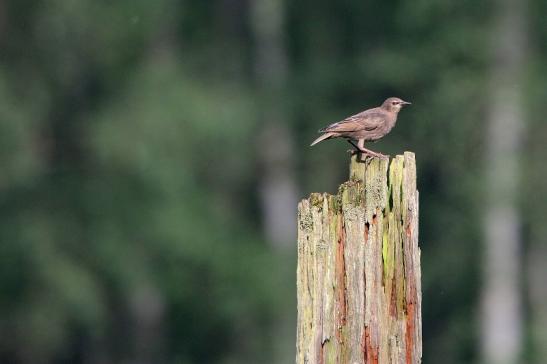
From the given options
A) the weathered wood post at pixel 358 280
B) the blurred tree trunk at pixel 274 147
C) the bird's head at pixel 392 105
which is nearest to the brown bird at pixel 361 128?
the bird's head at pixel 392 105

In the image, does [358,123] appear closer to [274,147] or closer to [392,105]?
[392,105]

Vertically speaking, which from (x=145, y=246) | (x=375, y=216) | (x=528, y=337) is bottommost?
(x=375, y=216)

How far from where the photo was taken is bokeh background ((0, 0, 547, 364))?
28.2 m

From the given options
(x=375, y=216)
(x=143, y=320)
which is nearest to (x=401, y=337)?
(x=375, y=216)

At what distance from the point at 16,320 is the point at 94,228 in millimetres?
2465

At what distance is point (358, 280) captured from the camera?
26.6ft

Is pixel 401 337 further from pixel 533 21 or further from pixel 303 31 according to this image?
pixel 303 31

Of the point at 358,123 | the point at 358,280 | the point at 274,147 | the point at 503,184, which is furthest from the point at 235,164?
the point at 358,280

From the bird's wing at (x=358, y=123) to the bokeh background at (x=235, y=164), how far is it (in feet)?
50.5

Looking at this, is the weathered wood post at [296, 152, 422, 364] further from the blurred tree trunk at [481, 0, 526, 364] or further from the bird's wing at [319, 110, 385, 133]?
the blurred tree trunk at [481, 0, 526, 364]

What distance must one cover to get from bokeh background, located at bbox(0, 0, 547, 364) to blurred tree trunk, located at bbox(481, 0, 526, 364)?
0.13 ft

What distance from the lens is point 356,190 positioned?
27.4ft

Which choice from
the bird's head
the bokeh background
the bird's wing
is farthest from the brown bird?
the bokeh background

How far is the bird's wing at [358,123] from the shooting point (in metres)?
11.8
